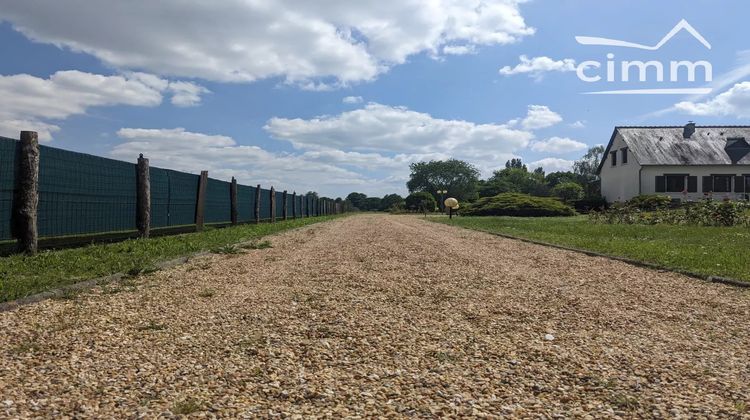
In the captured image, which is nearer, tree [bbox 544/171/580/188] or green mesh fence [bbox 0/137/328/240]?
green mesh fence [bbox 0/137/328/240]

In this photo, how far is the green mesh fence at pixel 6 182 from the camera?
739 cm

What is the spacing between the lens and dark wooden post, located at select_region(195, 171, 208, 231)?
50.4 ft

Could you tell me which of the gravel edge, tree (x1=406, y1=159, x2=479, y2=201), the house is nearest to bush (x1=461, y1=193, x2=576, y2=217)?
the house

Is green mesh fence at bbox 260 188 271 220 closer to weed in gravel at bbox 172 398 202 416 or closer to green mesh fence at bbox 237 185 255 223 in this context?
green mesh fence at bbox 237 185 255 223

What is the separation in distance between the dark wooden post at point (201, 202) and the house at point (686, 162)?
3361 centimetres

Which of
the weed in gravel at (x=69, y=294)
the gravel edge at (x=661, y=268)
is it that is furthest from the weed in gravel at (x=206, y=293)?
the gravel edge at (x=661, y=268)

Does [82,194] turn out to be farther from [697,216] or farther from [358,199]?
[358,199]

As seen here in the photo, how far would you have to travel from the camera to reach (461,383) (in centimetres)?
289

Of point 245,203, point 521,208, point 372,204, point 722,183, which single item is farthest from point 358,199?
point 245,203

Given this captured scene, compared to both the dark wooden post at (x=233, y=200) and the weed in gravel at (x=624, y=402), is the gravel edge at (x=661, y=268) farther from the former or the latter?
the dark wooden post at (x=233, y=200)

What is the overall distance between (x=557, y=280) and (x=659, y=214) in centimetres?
1747

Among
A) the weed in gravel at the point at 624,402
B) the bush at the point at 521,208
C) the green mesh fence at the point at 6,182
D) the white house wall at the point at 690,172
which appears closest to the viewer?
the weed in gravel at the point at 624,402

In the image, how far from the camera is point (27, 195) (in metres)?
7.66

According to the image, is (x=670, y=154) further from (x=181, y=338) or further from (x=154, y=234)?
(x=181, y=338)
